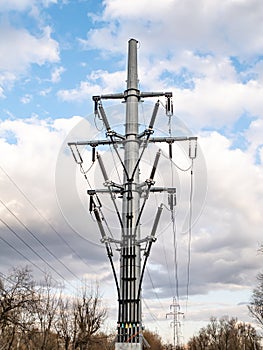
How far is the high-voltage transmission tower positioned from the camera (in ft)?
68.5

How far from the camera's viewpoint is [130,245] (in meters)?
21.8

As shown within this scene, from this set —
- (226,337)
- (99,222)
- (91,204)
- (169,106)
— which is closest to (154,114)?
(169,106)

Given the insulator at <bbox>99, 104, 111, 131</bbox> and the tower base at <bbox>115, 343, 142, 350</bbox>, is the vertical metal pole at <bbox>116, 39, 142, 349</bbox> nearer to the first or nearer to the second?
the tower base at <bbox>115, 343, 142, 350</bbox>

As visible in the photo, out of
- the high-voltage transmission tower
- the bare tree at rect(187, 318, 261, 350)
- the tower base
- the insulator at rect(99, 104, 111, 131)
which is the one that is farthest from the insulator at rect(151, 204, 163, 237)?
the bare tree at rect(187, 318, 261, 350)

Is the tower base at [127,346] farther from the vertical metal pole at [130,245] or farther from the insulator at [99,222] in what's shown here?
the insulator at [99,222]

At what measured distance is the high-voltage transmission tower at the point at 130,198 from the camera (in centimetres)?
2089

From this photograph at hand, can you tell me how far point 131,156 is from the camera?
23.1 m

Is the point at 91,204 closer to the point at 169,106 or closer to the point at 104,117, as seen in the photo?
the point at 104,117

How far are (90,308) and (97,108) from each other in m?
35.9

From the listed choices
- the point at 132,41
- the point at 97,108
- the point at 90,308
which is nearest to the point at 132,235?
the point at 97,108

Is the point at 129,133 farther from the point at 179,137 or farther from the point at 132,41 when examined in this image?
the point at 132,41

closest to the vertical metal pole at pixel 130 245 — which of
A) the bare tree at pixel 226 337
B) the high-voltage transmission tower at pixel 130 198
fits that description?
the high-voltage transmission tower at pixel 130 198

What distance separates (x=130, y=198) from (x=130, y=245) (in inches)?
83.4

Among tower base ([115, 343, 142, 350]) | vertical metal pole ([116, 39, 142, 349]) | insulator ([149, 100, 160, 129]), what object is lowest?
tower base ([115, 343, 142, 350])
